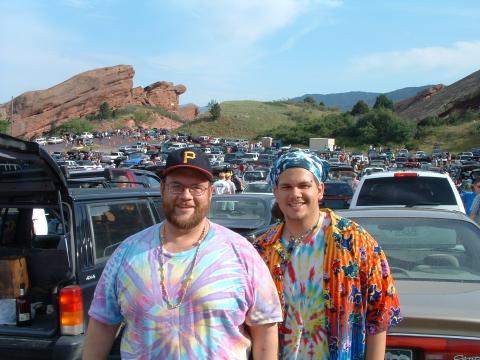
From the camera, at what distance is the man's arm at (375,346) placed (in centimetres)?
254

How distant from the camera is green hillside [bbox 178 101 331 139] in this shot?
4562 inches

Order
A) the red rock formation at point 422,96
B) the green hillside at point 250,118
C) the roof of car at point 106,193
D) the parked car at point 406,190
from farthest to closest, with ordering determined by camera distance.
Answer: the red rock formation at point 422,96, the green hillside at point 250,118, the parked car at point 406,190, the roof of car at point 106,193

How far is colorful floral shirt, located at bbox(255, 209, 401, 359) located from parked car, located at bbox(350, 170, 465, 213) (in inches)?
213

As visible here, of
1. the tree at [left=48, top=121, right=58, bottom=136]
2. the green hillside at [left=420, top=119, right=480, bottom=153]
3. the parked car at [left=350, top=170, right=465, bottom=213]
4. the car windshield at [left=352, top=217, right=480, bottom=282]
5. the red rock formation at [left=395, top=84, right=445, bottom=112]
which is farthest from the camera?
the red rock formation at [left=395, top=84, right=445, bottom=112]

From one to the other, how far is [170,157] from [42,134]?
121 meters

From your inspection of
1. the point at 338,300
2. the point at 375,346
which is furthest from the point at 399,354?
the point at 338,300

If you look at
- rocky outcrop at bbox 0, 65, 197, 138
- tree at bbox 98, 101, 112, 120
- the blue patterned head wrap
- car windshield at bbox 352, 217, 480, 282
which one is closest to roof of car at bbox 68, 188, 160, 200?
car windshield at bbox 352, 217, 480, 282

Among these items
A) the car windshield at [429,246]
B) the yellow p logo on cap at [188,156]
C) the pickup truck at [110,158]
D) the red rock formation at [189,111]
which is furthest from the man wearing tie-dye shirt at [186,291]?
the red rock formation at [189,111]

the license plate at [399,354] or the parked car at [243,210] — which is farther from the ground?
the parked car at [243,210]

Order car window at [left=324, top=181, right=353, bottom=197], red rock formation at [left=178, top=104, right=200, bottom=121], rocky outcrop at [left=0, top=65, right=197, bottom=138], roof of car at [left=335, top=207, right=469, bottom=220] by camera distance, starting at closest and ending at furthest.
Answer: roof of car at [left=335, top=207, right=469, bottom=220]
car window at [left=324, top=181, right=353, bottom=197]
rocky outcrop at [left=0, top=65, right=197, bottom=138]
red rock formation at [left=178, top=104, right=200, bottom=121]

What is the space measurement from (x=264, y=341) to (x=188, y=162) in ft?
2.50

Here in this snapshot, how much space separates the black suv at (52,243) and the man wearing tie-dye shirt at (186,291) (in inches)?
65.5

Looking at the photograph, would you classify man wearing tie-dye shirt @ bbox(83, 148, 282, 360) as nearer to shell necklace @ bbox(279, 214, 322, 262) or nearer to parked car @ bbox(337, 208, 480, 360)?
shell necklace @ bbox(279, 214, 322, 262)

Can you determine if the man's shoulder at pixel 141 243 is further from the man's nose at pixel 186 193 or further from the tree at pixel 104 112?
the tree at pixel 104 112
